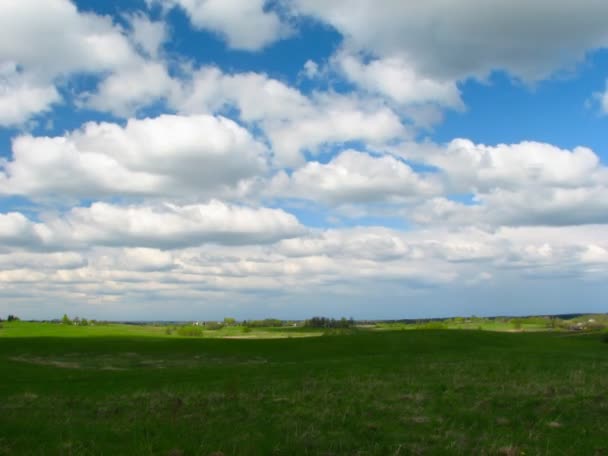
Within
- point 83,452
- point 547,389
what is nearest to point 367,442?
point 83,452

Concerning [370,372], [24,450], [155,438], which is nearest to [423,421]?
[155,438]

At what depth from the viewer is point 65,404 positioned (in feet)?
65.1

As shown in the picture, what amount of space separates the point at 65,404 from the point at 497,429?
15389 mm

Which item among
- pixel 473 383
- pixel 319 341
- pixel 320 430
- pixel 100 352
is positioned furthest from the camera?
pixel 319 341

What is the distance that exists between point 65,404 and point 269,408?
850 centimetres

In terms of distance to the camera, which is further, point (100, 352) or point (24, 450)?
point (100, 352)

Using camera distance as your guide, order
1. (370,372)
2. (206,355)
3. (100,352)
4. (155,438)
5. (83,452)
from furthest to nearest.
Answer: (100,352) < (206,355) < (370,372) < (155,438) < (83,452)

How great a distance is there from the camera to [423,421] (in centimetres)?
1419

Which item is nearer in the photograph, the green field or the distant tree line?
the green field

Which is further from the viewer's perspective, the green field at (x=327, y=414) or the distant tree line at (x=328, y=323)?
the distant tree line at (x=328, y=323)

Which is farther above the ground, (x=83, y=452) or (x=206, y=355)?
(x=83, y=452)

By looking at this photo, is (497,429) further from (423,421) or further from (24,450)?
(24,450)

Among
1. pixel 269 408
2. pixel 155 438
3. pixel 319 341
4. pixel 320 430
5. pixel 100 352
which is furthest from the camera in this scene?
pixel 319 341

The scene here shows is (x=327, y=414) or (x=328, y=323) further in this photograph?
(x=328, y=323)
